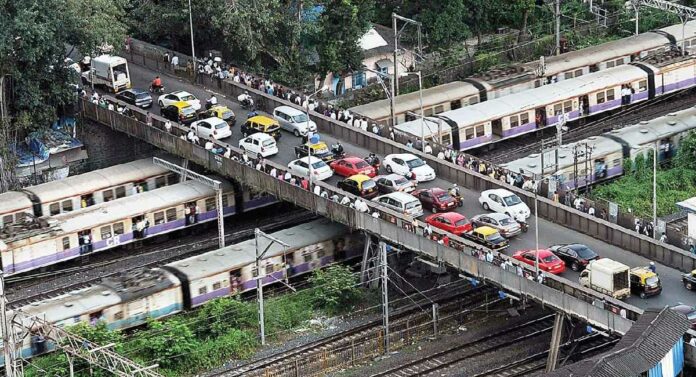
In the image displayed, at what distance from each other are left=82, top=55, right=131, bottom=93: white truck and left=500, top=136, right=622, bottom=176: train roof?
24.5m

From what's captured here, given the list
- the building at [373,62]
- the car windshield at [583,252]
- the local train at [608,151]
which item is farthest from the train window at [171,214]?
the building at [373,62]

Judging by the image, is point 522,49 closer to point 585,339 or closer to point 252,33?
point 252,33

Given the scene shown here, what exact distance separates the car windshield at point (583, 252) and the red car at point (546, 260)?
1.03 metres

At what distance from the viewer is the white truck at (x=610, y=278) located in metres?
73.6

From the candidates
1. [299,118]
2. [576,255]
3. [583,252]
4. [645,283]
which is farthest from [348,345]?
[299,118]

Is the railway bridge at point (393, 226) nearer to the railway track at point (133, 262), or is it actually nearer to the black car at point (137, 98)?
the black car at point (137, 98)

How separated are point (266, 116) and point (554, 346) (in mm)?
29369

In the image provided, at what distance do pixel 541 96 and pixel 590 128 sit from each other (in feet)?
15.1

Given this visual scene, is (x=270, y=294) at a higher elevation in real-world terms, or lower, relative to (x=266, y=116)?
lower

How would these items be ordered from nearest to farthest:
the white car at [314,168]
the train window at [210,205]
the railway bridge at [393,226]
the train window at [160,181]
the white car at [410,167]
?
the railway bridge at [393,226]
the white car at [410,167]
the white car at [314,168]
the train window at [210,205]
the train window at [160,181]

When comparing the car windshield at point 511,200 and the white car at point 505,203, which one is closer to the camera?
the white car at point 505,203

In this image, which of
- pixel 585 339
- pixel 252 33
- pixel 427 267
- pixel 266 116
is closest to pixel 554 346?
pixel 585 339

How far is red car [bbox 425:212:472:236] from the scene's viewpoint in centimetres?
8144

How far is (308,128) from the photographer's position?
88.0 m
